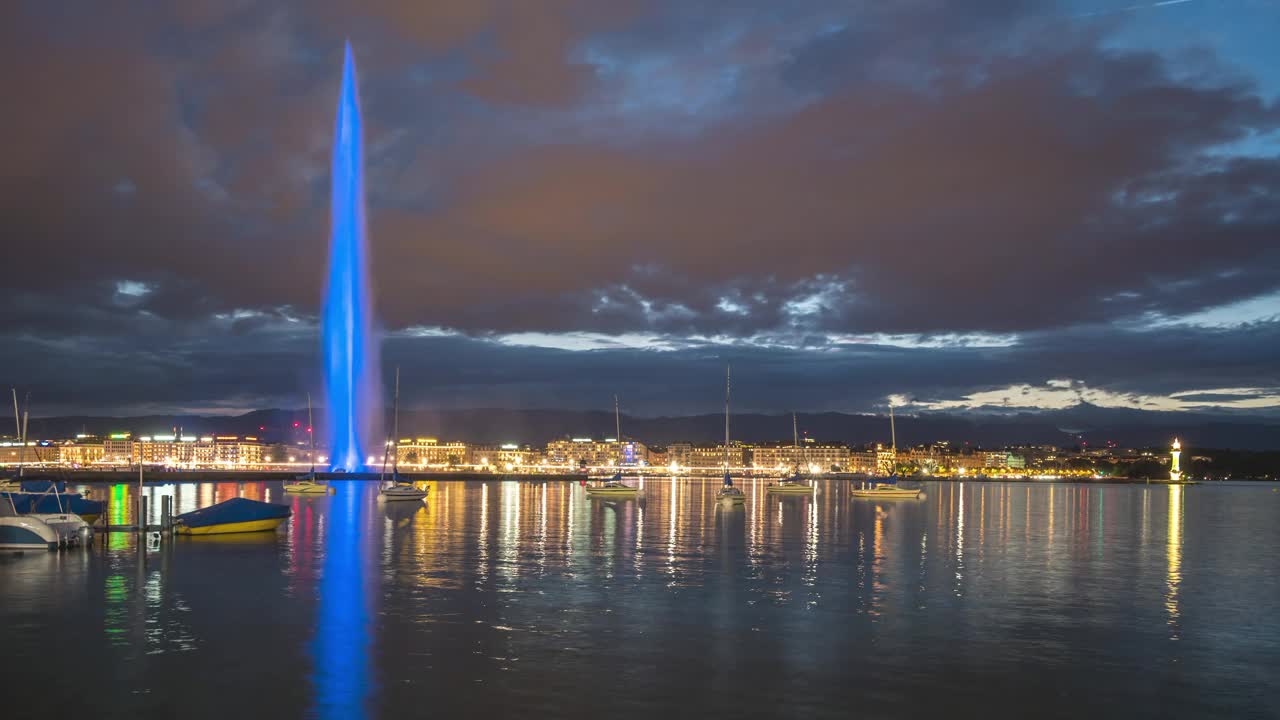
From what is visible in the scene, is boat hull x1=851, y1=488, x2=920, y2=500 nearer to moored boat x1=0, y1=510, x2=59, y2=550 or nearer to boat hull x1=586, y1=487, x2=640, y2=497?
boat hull x1=586, y1=487, x2=640, y2=497

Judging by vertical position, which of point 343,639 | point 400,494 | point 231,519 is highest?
point 343,639

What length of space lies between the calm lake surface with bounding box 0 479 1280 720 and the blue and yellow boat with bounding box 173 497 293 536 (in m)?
3.70

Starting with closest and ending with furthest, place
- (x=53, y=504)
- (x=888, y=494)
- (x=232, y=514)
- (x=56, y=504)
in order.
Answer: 1. (x=232, y=514)
2. (x=53, y=504)
3. (x=56, y=504)
4. (x=888, y=494)

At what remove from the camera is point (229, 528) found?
47375mm

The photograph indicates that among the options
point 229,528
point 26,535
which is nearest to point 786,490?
point 229,528

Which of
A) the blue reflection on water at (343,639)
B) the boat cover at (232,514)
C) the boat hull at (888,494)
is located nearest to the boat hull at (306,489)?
the boat hull at (888,494)

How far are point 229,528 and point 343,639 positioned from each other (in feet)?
94.1

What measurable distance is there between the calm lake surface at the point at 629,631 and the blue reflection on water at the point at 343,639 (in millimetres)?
88

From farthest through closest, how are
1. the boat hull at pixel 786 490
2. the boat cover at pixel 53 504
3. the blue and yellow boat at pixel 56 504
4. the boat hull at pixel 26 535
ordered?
the boat hull at pixel 786 490
the blue and yellow boat at pixel 56 504
the boat cover at pixel 53 504
the boat hull at pixel 26 535

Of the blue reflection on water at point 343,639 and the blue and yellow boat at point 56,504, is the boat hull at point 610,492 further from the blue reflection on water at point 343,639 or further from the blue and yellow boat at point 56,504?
the blue reflection on water at point 343,639

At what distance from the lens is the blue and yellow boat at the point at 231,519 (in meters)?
46.3

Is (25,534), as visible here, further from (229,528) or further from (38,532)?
(229,528)

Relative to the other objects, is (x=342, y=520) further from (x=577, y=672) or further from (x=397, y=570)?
(x=577, y=672)

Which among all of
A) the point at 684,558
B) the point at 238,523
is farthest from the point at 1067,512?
the point at 238,523
